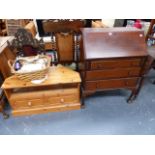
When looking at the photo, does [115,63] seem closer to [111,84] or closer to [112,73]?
[112,73]

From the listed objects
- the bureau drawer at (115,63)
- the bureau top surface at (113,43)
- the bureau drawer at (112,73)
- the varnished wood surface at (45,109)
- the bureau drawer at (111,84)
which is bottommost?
the varnished wood surface at (45,109)

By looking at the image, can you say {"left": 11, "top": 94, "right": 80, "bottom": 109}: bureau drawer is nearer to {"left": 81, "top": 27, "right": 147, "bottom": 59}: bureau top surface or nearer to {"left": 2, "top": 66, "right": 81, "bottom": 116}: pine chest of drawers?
{"left": 2, "top": 66, "right": 81, "bottom": 116}: pine chest of drawers

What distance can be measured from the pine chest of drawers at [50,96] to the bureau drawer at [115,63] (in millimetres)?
270

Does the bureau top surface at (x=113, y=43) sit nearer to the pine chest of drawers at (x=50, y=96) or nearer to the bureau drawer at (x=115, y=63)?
the bureau drawer at (x=115, y=63)

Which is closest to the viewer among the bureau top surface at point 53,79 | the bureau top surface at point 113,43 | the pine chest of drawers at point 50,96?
the bureau top surface at point 113,43

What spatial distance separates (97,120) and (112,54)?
78 centimetres

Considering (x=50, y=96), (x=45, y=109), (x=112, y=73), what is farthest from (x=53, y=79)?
(x=112, y=73)

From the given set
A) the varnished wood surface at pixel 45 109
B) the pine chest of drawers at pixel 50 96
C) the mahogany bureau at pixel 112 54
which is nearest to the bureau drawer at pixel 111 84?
the mahogany bureau at pixel 112 54

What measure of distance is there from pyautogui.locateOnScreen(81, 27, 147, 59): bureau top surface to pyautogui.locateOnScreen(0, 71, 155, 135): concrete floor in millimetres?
740

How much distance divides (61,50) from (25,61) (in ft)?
1.67

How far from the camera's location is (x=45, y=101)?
1.71 m

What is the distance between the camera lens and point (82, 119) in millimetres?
1703

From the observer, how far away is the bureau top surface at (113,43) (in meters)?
1.41

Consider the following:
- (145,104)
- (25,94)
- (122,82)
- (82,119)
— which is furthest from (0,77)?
(145,104)
